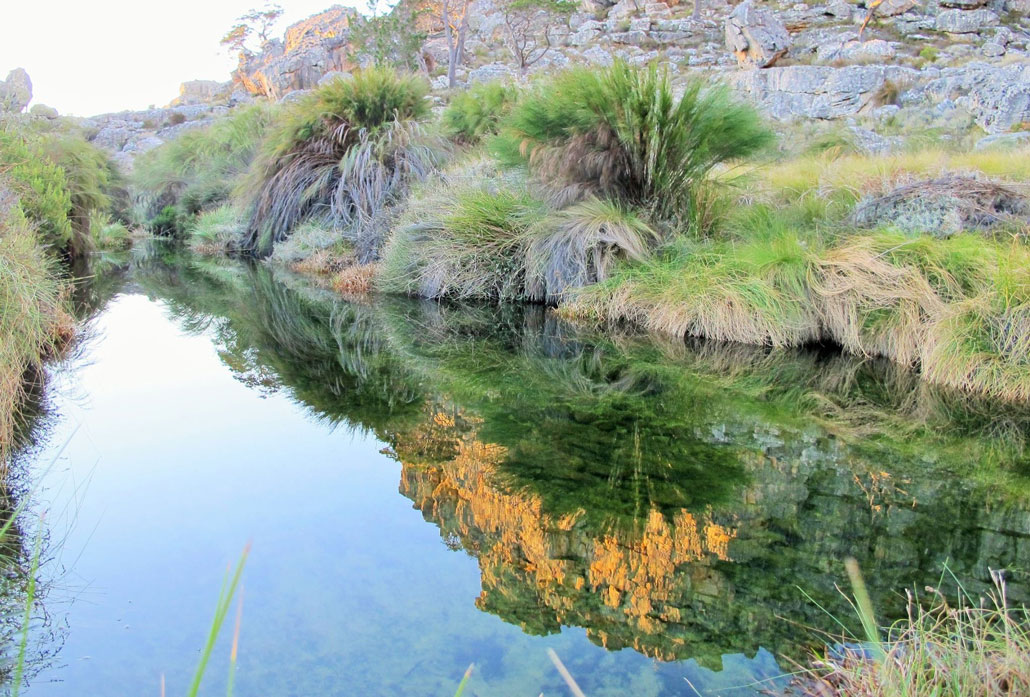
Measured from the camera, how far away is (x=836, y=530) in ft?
12.2

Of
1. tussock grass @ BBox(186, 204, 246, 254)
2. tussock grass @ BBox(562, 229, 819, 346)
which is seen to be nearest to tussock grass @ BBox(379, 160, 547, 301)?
tussock grass @ BBox(562, 229, 819, 346)

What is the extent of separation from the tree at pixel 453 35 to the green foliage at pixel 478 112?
68.5 ft

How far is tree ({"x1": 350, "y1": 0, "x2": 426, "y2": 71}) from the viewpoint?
122 ft

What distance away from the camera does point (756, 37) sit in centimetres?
3419

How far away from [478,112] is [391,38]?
25646 mm

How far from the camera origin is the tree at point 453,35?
3547cm

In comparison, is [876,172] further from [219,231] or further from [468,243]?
[219,231]

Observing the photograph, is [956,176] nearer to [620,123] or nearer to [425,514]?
[620,123]

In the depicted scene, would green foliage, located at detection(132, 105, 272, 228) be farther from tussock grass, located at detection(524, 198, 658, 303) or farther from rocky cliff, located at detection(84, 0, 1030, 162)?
tussock grass, located at detection(524, 198, 658, 303)

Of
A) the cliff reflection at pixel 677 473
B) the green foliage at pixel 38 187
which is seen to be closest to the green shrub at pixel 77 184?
the green foliage at pixel 38 187

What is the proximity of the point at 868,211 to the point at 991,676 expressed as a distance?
701 centimetres

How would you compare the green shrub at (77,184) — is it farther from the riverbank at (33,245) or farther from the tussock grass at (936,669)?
the tussock grass at (936,669)

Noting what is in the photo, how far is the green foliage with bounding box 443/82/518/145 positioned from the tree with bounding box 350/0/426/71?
23.1 meters

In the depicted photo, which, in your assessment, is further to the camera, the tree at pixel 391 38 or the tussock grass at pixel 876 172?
the tree at pixel 391 38
